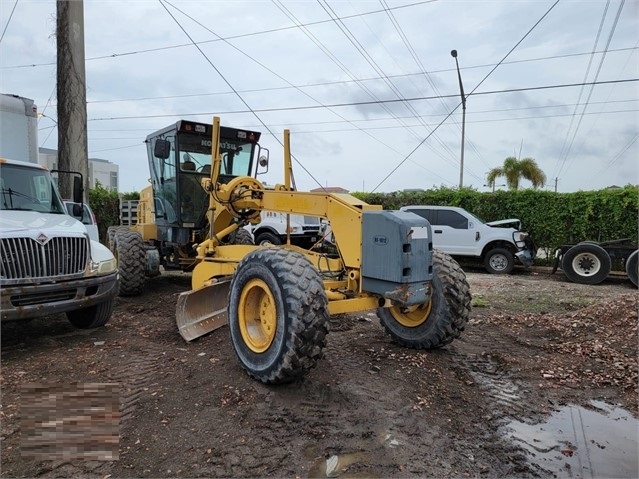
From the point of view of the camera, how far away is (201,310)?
5.69 metres

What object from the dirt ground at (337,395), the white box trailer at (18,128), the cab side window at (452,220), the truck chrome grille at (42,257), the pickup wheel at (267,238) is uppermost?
the white box trailer at (18,128)

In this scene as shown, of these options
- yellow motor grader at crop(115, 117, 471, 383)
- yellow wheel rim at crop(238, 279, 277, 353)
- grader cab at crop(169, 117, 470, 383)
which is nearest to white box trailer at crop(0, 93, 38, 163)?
yellow motor grader at crop(115, 117, 471, 383)

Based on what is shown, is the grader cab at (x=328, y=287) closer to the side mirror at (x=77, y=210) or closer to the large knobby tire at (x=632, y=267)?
the side mirror at (x=77, y=210)

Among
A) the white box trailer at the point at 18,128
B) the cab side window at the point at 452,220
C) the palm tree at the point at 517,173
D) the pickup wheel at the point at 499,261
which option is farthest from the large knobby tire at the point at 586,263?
the palm tree at the point at 517,173

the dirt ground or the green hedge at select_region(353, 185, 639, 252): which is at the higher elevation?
the green hedge at select_region(353, 185, 639, 252)

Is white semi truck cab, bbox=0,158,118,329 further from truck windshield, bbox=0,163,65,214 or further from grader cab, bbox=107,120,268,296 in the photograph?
grader cab, bbox=107,120,268,296

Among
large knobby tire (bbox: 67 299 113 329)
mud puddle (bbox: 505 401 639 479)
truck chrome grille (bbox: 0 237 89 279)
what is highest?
truck chrome grille (bbox: 0 237 89 279)

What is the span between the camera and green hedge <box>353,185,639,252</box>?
1335cm

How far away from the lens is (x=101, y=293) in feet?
18.4

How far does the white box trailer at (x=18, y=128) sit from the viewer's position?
782cm

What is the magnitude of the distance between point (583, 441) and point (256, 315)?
2.85 m

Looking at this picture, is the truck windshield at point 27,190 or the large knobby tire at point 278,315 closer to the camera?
the large knobby tire at point 278,315

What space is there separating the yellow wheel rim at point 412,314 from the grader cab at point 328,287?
0.04ft

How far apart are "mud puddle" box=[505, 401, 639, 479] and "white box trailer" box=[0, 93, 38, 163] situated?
8536 millimetres
